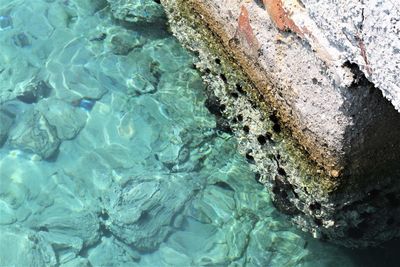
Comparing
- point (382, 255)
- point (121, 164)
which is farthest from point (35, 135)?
point (382, 255)

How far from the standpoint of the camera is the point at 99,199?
3.64 meters

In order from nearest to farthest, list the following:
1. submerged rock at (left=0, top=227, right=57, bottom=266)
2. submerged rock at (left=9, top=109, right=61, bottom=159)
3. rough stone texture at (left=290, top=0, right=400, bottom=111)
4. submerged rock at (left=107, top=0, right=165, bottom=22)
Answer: rough stone texture at (left=290, top=0, right=400, bottom=111) < submerged rock at (left=0, top=227, right=57, bottom=266) < submerged rock at (left=9, top=109, right=61, bottom=159) < submerged rock at (left=107, top=0, right=165, bottom=22)

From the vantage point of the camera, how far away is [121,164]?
12.3 feet

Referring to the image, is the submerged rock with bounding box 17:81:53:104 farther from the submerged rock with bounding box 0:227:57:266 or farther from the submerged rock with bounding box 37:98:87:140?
the submerged rock with bounding box 0:227:57:266

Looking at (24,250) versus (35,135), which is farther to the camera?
(35,135)

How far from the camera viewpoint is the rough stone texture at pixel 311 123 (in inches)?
109

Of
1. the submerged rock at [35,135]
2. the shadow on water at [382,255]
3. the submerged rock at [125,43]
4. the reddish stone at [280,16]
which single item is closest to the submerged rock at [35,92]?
the submerged rock at [35,135]

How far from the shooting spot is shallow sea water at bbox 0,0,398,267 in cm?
347

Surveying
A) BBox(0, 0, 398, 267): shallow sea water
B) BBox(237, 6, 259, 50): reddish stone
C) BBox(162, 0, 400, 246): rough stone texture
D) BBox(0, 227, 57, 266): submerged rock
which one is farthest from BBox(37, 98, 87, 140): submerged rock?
BBox(237, 6, 259, 50): reddish stone

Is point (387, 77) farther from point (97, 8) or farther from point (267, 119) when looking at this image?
point (97, 8)

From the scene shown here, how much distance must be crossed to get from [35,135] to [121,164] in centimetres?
57

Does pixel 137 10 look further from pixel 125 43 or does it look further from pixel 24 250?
pixel 24 250

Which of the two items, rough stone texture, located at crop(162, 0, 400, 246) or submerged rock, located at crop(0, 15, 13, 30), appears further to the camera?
submerged rock, located at crop(0, 15, 13, 30)

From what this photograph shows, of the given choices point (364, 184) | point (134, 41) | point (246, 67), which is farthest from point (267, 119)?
point (134, 41)
